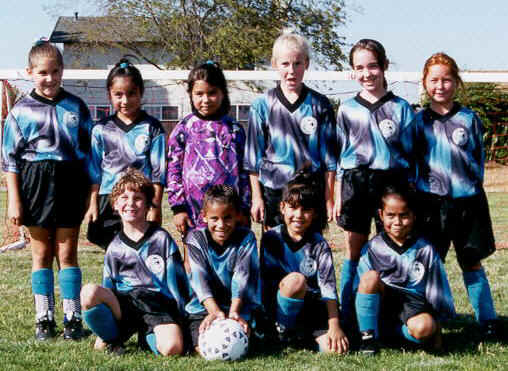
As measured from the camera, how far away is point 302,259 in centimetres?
404

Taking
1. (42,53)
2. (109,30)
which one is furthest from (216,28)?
(42,53)

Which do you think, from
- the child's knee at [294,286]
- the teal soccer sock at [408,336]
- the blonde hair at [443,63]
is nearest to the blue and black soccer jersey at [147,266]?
the child's knee at [294,286]

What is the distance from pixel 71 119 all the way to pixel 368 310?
2.18 metres

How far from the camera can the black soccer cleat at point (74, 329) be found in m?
4.22

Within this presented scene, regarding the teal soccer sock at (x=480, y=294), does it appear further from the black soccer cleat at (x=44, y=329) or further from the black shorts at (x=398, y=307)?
the black soccer cleat at (x=44, y=329)

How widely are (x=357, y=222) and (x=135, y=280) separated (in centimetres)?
137

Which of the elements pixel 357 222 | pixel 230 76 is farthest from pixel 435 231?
pixel 230 76

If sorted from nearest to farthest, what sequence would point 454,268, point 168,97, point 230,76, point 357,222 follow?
point 357,222, point 454,268, point 230,76, point 168,97

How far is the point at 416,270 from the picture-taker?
389 centimetres

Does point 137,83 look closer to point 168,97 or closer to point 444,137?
point 444,137

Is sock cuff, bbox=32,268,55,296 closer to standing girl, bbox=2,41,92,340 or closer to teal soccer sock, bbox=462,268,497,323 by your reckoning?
standing girl, bbox=2,41,92,340

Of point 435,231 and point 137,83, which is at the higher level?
point 137,83

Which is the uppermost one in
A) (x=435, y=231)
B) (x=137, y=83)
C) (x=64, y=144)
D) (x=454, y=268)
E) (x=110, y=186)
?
(x=137, y=83)

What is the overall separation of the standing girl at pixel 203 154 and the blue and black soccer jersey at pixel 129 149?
95mm
